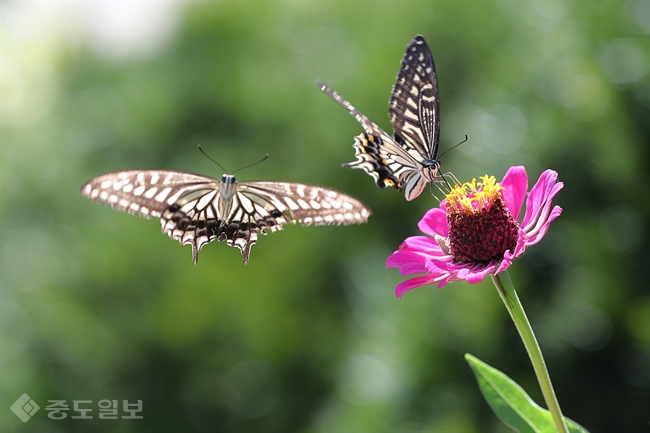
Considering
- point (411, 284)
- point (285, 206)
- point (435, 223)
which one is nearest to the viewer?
point (411, 284)

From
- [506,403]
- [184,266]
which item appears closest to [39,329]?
[184,266]

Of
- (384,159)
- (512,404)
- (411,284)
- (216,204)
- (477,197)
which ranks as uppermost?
(216,204)

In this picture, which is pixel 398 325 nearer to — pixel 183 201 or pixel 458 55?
pixel 183 201

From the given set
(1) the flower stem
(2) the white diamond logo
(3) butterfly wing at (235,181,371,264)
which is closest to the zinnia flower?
(1) the flower stem

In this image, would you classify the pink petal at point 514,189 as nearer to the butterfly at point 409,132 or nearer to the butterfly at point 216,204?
the butterfly at point 409,132

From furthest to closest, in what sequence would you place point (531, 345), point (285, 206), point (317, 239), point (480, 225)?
point (317, 239) < point (285, 206) < point (480, 225) < point (531, 345)

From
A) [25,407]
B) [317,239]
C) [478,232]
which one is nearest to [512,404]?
[478,232]

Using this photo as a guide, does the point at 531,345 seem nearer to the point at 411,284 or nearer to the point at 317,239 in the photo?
the point at 411,284

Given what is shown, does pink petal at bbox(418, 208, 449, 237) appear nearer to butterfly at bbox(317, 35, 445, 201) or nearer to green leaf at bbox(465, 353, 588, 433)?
butterfly at bbox(317, 35, 445, 201)
